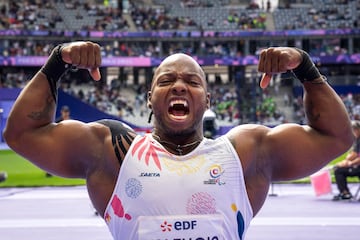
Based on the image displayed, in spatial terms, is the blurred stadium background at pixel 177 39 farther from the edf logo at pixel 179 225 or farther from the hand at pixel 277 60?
the edf logo at pixel 179 225

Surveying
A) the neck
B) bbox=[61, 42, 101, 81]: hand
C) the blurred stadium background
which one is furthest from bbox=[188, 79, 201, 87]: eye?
the blurred stadium background

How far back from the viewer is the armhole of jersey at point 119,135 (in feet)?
7.54

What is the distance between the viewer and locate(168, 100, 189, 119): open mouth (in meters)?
2.27

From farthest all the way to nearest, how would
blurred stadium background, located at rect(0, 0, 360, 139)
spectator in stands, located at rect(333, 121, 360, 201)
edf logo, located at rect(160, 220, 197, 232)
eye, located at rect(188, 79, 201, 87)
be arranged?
blurred stadium background, located at rect(0, 0, 360, 139) → spectator in stands, located at rect(333, 121, 360, 201) → eye, located at rect(188, 79, 201, 87) → edf logo, located at rect(160, 220, 197, 232)

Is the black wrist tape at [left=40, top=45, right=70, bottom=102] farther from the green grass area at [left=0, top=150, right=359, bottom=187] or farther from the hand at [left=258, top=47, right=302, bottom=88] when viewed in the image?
the green grass area at [left=0, top=150, right=359, bottom=187]

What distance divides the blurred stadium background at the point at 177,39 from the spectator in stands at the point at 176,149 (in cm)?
2616

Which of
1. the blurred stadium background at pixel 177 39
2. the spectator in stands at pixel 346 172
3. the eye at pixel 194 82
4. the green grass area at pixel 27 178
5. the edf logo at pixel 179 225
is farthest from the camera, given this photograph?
the blurred stadium background at pixel 177 39

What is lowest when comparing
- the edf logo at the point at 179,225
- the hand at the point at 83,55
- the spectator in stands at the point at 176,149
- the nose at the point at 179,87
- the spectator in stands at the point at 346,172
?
the spectator in stands at the point at 346,172

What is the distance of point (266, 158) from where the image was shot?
241cm

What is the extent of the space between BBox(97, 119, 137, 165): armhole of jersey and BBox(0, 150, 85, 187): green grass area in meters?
9.81

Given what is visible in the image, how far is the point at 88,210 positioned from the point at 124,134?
6084 mm

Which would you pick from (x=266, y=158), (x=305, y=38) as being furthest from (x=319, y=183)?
(x=305, y=38)

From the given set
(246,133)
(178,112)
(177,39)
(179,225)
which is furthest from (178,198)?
(177,39)

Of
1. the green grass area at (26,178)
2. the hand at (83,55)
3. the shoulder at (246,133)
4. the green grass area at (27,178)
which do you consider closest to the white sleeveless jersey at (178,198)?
the shoulder at (246,133)
